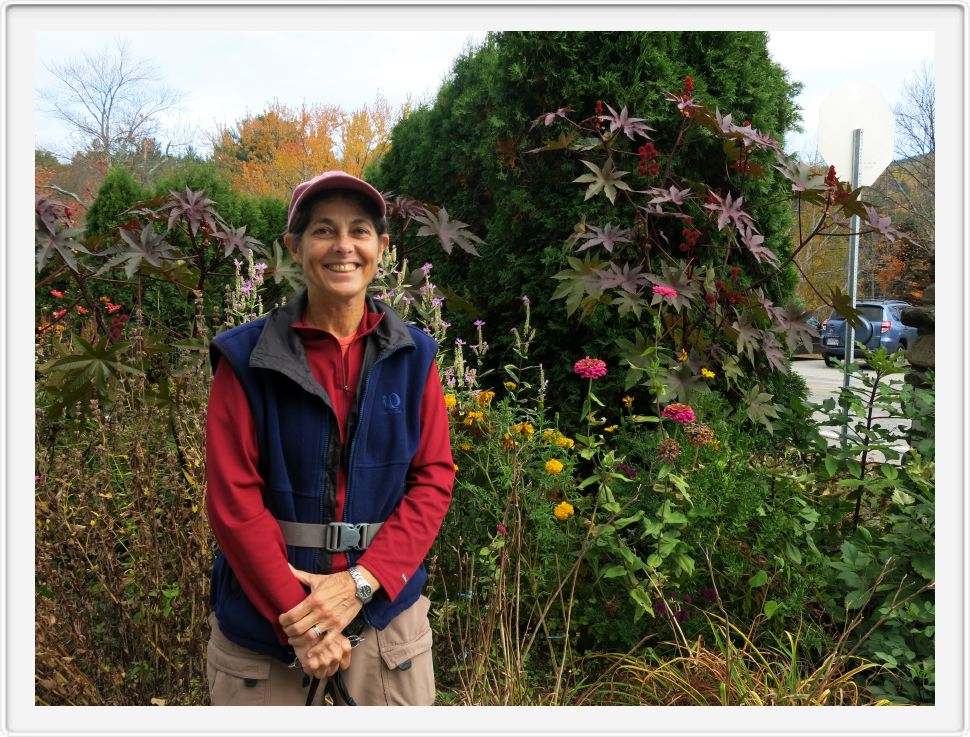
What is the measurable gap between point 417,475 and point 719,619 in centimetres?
176

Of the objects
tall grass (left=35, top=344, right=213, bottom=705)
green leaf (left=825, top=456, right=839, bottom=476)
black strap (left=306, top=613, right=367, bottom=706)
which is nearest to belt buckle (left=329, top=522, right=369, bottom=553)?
black strap (left=306, top=613, right=367, bottom=706)

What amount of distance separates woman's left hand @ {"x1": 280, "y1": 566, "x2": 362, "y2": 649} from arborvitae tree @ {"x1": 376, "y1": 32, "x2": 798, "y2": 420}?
221 centimetres

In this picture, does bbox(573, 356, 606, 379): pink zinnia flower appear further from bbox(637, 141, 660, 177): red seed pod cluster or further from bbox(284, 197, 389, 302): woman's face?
bbox(284, 197, 389, 302): woman's face

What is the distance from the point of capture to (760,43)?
404 centimetres

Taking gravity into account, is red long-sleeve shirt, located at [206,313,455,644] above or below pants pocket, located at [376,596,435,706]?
above

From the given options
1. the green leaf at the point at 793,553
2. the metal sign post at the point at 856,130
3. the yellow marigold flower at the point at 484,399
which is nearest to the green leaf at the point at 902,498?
the green leaf at the point at 793,553

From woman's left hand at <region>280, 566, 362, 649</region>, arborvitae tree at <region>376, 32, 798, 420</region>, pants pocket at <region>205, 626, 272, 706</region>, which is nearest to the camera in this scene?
woman's left hand at <region>280, 566, 362, 649</region>

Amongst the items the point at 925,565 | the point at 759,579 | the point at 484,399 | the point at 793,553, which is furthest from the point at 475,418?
the point at 925,565

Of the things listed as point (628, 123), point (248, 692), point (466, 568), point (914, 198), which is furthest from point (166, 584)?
point (914, 198)

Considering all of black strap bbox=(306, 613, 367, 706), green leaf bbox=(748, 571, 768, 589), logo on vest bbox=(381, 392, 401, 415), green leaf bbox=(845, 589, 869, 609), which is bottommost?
green leaf bbox=(845, 589, 869, 609)

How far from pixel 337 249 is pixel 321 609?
726mm

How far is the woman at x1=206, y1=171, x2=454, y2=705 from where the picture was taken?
4.95ft

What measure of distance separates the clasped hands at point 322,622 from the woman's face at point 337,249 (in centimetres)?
59

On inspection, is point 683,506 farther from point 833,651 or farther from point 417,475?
point 417,475
